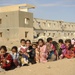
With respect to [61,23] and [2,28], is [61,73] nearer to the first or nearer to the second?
[2,28]

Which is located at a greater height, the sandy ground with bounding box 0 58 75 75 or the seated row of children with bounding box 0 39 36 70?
the seated row of children with bounding box 0 39 36 70

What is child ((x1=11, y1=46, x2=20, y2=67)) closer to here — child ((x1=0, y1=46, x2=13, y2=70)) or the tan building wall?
child ((x1=0, y1=46, x2=13, y2=70))

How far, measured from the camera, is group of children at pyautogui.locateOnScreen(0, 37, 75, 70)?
27.3 feet

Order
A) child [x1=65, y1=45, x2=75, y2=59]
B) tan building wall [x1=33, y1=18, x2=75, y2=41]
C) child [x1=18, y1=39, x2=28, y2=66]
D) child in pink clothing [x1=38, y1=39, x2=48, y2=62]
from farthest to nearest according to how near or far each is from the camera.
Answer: tan building wall [x1=33, y1=18, x2=75, y2=41] → child [x1=65, y1=45, x2=75, y2=59] → child in pink clothing [x1=38, y1=39, x2=48, y2=62] → child [x1=18, y1=39, x2=28, y2=66]

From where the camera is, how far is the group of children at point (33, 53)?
8.31m

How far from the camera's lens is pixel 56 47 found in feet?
35.7

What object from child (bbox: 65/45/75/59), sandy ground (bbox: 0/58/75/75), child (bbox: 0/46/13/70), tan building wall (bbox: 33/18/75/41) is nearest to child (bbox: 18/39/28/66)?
sandy ground (bbox: 0/58/75/75)

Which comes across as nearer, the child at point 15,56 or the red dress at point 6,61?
the red dress at point 6,61

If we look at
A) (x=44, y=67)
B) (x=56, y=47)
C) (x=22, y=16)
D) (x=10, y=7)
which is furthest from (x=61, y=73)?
(x=10, y=7)

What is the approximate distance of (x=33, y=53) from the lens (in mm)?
9906

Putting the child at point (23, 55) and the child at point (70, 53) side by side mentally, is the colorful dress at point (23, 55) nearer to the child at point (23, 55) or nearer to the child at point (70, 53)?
the child at point (23, 55)

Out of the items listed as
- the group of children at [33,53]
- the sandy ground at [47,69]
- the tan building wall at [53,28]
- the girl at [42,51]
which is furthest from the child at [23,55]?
the tan building wall at [53,28]

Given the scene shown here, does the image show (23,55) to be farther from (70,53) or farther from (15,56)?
(70,53)

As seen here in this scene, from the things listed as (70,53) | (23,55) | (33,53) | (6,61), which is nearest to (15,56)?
(23,55)
